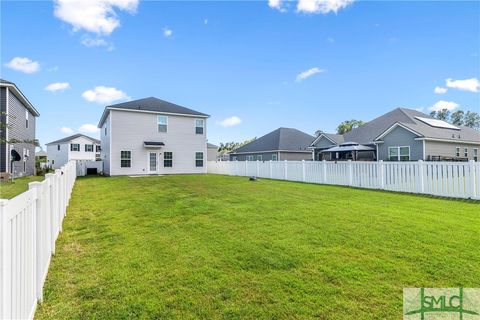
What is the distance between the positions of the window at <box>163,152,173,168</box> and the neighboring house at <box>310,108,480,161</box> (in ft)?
42.0

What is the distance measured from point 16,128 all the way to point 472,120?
71.6 meters

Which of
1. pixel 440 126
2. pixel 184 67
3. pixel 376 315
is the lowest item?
pixel 376 315

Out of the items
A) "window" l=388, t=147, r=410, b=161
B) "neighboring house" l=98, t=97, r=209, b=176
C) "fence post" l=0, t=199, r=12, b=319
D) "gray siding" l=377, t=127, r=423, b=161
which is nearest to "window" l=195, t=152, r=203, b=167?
"neighboring house" l=98, t=97, r=209, b=176

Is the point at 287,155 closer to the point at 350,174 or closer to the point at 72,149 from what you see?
the point at 350,174

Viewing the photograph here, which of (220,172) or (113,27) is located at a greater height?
(113,27)

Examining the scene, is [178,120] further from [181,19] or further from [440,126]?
[440,126]

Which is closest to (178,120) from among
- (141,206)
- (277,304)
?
(141,206)

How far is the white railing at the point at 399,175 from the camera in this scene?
873 cm

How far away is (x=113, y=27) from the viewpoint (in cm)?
1511

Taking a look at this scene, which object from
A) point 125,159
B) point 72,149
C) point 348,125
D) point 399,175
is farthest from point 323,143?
point 72,149

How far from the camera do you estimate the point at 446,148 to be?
19.2m

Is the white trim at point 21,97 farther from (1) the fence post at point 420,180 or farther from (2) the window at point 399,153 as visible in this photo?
(2) the window at point 399,153

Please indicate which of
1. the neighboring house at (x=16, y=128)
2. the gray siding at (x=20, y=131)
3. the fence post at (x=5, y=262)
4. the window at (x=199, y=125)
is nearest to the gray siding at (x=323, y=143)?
the window at (x=199, y=125)

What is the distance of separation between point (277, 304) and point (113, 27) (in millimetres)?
16864
